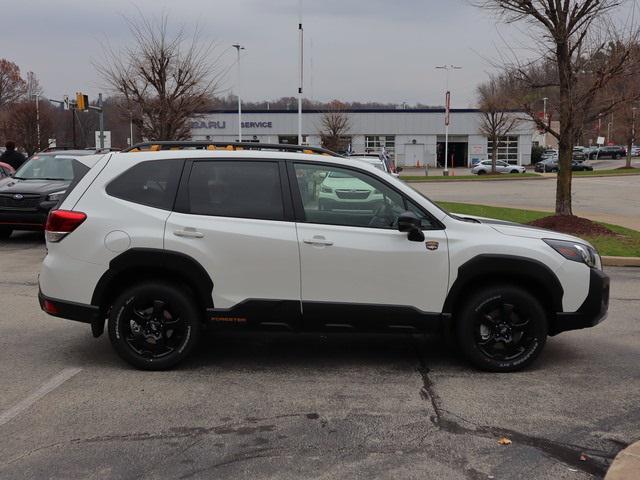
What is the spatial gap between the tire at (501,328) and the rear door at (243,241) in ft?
4.59

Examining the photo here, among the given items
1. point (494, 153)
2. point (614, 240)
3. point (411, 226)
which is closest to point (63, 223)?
point (411, 226)

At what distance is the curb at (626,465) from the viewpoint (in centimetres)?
338

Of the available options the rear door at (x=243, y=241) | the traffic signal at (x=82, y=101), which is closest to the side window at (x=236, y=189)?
the rear door at (x=243, y=241)

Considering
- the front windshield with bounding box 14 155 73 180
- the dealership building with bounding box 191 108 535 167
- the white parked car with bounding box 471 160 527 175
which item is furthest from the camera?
the dealership building with bounding box 191 108 535 167

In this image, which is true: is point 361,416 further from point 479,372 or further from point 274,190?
point 274,190

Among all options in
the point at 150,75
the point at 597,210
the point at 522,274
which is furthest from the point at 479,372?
the point at 150,75

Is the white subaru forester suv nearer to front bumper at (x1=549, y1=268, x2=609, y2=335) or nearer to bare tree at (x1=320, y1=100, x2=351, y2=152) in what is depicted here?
front bumper at (x1=549, y1=268, x2=609, y2=335)

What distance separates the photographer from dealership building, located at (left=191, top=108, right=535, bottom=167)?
226 feet

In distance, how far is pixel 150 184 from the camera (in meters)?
5.10

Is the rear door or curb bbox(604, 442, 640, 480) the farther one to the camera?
the rear door

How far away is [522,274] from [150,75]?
18531 mm

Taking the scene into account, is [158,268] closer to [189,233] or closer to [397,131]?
[189,233]

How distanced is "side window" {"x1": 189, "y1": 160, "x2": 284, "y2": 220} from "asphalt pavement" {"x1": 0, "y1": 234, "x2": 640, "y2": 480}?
1.34 metres

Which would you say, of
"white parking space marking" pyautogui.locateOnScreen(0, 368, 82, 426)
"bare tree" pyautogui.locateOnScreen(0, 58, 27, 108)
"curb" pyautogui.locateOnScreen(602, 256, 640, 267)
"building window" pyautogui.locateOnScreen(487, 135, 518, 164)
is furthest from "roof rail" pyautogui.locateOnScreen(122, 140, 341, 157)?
"bare tree" pyautogui.locateOnScreen(0, 58, 27, 108)
